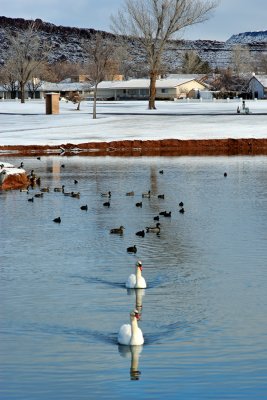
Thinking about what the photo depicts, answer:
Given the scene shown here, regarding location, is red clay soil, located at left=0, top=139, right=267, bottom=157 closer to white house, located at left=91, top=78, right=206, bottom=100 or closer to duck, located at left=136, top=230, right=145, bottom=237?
duck, located at left=136, top=230, right=145, bottom=237

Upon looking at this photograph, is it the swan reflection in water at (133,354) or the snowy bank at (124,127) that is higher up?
the snowy bank at (124,127)

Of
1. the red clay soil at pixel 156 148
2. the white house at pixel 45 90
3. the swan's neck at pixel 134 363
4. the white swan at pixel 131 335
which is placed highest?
the white house at pixel 45 90

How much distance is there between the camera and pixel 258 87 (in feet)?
488

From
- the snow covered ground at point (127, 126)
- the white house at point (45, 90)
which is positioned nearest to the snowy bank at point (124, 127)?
the snow covered ground at point (127, 126)

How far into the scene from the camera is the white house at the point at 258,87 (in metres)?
146

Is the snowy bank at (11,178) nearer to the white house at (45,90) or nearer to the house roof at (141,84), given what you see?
A: the house roof at (141,84)

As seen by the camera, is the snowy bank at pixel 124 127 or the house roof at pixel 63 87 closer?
the snowy bank at pixel 124 127

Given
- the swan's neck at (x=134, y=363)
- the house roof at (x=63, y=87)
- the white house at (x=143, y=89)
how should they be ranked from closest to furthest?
the swan's neck at (x=134, y=363) → the white house at (x=143, y=89) → the house roof at (x=63, y=87)

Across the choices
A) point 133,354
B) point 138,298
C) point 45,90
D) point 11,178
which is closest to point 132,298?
point 138,298

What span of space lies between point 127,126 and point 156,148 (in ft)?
30.7

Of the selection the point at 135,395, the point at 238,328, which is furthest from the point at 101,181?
the point at 135,395

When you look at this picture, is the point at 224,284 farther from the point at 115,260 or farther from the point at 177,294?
the point at 115,260

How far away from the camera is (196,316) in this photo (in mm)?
17359

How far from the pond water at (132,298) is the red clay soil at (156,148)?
2529cm
